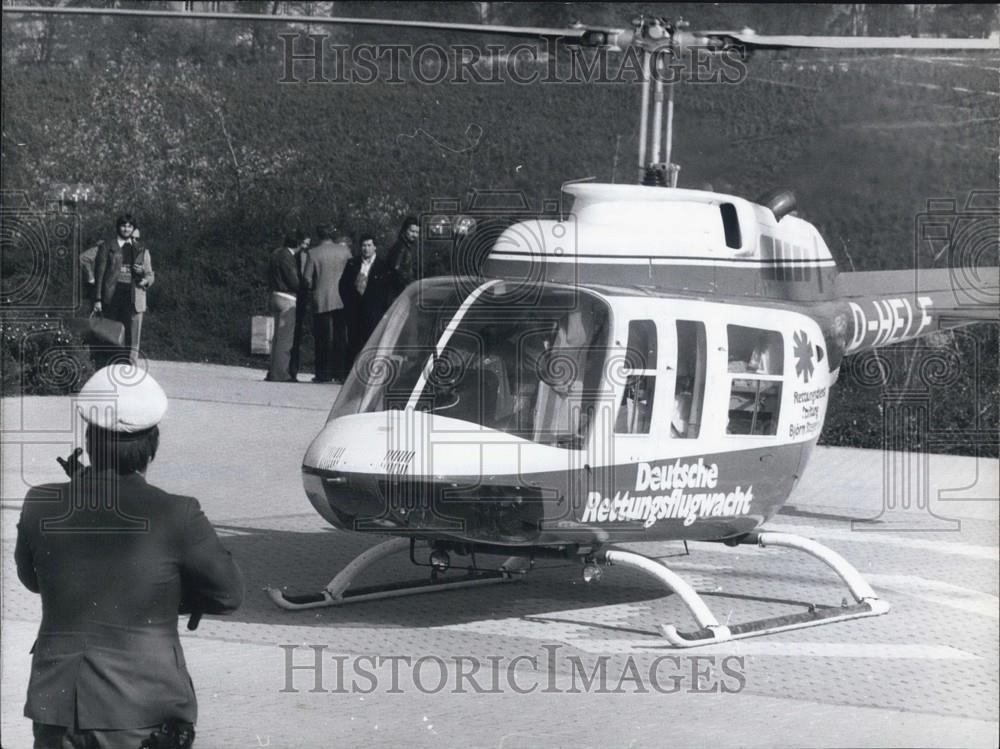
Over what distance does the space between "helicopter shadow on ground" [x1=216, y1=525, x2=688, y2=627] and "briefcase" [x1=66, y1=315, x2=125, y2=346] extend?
660 cm

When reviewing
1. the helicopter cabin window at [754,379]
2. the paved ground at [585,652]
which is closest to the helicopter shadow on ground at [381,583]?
the paved ground at [585,652]

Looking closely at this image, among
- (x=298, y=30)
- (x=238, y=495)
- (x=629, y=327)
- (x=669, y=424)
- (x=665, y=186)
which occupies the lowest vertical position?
(x=238, y=495)

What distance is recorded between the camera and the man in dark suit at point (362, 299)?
54.5 feet

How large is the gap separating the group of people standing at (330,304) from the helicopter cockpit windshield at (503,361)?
Answer: 9524mm

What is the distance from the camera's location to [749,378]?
7.40 m

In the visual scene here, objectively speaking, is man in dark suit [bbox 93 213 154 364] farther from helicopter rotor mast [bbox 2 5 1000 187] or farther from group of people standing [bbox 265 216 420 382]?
helicopter rotor mast [bbox 2 5 1000 187]

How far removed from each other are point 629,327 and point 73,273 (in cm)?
1410

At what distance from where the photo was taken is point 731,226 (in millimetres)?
7586

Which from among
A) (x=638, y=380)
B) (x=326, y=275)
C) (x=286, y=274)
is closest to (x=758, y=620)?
(x=638, y=380)

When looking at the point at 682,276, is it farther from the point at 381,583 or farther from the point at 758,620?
the point at 381,583

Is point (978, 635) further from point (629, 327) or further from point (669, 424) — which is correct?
point (629, 327)

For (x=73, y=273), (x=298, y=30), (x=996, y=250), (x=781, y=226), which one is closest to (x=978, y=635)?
(x=781, y=226)

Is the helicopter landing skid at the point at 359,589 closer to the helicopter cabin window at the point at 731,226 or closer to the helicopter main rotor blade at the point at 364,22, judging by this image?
the helicopter cabin window at the point at 731,226

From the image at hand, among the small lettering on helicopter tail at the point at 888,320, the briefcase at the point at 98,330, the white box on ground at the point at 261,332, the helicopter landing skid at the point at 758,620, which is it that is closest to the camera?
the helicopter landing skid at the point at 758,620
